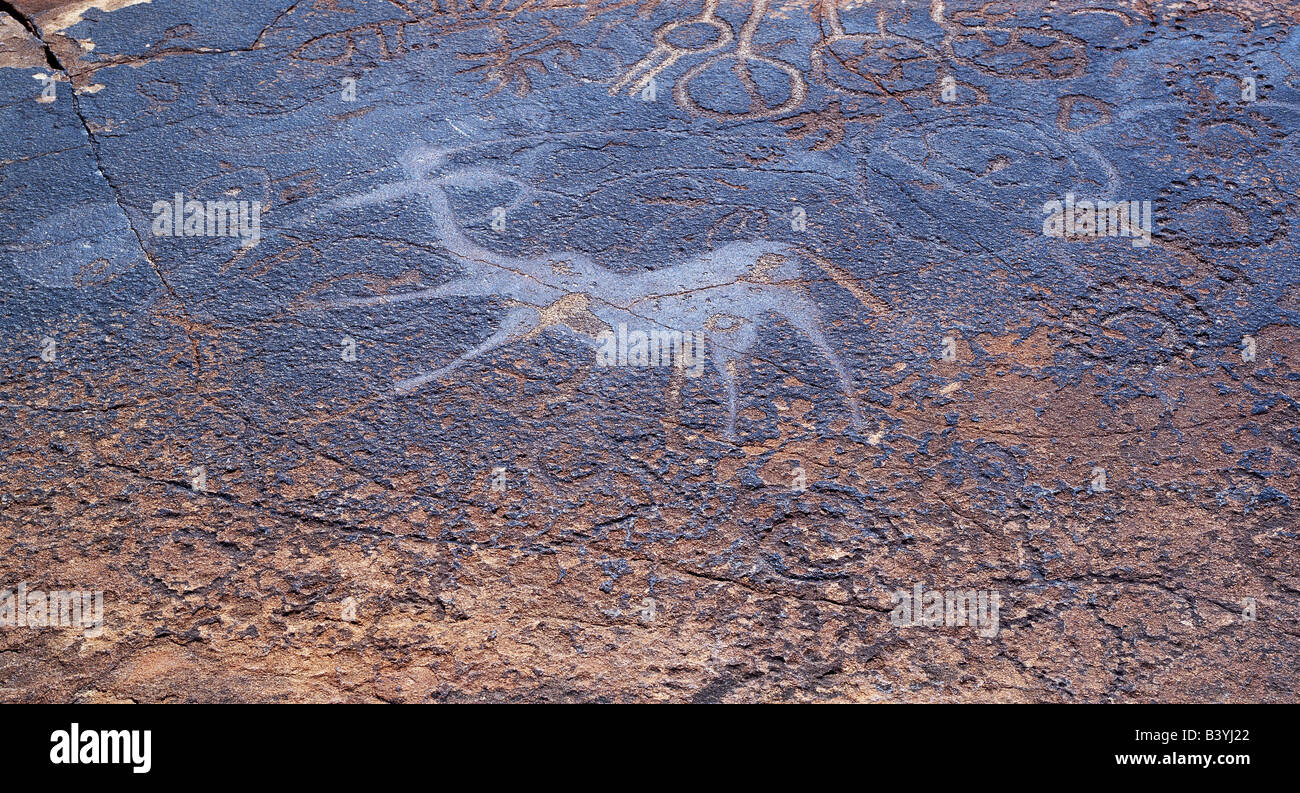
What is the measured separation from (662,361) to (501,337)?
34cm

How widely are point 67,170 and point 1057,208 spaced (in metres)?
2.42

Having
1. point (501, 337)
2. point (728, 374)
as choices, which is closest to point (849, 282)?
point (728, 374)

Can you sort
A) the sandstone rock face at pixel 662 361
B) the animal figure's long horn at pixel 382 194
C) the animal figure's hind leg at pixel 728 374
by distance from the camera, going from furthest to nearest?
the animal figure's long horn at pixel 382 194
the animal figure's hind leg at pixel 728 374
the sandstone rock face at pixel 662 361

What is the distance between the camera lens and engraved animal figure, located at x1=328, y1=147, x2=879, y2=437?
82.4 inches

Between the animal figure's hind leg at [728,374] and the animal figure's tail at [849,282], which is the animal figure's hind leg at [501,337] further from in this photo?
the animal figure's tail at [849,282]

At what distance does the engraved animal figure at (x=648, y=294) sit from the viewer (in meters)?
2.09

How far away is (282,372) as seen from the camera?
6.69ft

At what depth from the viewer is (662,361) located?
2047mm

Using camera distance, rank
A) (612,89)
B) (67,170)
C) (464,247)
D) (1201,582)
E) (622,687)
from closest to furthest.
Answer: (622,687), (1201,582), (464,247), (67,170), (612,89)

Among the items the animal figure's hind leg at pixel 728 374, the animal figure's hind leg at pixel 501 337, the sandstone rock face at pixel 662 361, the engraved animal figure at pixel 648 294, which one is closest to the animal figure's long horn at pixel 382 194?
the sandstone rock face at pixel 662 361

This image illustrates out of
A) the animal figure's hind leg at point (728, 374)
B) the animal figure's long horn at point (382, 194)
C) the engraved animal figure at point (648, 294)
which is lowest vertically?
the animal figure's hind leg at point (728, 374)

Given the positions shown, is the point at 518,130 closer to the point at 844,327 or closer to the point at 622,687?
the point at 844,327

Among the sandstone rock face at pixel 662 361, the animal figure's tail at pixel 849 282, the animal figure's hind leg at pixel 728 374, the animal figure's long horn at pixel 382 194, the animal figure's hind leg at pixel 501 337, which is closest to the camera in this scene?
the sandstone rock face at pixel 662 361

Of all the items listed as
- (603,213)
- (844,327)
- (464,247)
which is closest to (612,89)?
(603,213)
